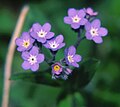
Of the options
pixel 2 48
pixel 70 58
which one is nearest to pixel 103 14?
pixel 2 48

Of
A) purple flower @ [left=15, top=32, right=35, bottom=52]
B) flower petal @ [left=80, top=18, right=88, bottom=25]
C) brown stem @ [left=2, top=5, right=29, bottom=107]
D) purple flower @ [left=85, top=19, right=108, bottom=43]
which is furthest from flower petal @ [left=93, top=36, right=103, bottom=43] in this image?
brown stem @ [left=2, top=5, right=29, bottom=107]

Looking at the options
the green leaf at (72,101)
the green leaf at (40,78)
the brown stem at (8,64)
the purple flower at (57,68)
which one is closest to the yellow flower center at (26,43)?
the purple flower at (57,68)

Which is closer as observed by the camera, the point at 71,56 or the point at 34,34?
the point at 71,56

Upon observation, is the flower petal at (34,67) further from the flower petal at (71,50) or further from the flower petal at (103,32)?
the flower petal at (103,32)

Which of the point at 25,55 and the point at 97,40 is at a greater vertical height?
the point at 97,40

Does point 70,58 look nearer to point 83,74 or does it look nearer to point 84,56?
point 83,74

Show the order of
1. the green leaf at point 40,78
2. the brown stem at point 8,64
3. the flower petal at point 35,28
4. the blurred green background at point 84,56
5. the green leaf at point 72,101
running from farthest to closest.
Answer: the blurred green background at point 84,56, the brown stem at point 8,64, the green leaf at point 72,101, the green leaf at point 40,78, the flower petal at point 35,28

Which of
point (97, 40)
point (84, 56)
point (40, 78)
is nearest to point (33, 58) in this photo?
point (40, 78)

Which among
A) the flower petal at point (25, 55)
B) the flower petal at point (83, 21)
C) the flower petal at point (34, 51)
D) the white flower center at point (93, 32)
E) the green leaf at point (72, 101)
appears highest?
the flower petal at point (83, 21)
